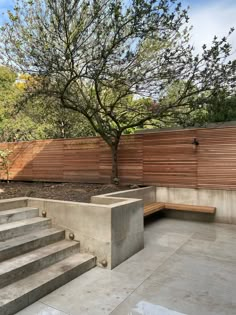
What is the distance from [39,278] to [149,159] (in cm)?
403

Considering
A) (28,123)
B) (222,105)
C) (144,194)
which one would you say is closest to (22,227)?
(144,194)

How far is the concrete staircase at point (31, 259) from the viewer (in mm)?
2342

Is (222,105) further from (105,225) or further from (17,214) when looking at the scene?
(17,214)

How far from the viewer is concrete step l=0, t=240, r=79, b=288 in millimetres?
2480

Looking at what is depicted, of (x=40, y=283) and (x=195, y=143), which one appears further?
(x=195, y=143)

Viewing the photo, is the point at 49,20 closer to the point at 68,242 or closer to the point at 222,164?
the point at 68,242

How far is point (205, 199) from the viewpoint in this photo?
540cm

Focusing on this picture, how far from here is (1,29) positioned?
16.7 feet

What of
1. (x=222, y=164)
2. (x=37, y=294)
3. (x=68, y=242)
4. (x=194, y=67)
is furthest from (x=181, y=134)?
(x=37, y=294)

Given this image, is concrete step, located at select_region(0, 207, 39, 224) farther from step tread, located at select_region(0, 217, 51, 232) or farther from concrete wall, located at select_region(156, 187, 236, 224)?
concrete wall, located at select_region(156, 187, 236, 224)

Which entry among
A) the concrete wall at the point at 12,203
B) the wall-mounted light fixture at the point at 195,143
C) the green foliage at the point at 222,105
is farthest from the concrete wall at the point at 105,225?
the green foliage at the point at 222,105

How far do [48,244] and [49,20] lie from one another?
420 centimetres

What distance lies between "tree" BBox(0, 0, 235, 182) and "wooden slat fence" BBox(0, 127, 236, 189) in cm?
68

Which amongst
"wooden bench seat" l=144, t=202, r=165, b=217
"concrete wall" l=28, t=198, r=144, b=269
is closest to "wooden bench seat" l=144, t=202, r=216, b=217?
"wooden bench seat" l=144, t=202, r=165, b=217
